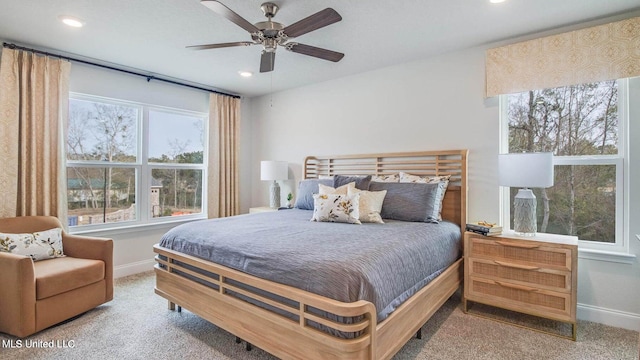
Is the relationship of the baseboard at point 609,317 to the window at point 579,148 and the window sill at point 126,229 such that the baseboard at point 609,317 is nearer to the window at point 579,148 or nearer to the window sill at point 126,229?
the window at point 579,148

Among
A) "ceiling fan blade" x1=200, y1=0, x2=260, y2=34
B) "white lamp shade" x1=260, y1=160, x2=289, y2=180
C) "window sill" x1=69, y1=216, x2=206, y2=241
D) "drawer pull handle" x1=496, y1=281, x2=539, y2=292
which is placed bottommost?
"drawer pull handle" x1=496, y1=281, x2=539, y2=292

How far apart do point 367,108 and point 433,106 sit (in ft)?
2.71

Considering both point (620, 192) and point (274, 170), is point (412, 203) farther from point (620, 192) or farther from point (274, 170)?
point (274, 170)

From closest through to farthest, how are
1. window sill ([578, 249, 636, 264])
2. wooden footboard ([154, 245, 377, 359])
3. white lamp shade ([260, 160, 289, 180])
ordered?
wooden footboard ([154, 245, 377, 359])
window sill ([578, 249, 636, 264])
white lamp shade ([260, 160, 289, 180])

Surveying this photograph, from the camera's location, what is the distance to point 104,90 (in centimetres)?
360

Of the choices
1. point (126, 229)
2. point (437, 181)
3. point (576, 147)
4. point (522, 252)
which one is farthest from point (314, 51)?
point (126, 229)

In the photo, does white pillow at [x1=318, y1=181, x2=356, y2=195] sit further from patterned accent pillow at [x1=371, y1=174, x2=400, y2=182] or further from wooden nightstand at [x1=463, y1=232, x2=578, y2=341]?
wooden nightstand at [x1=463, y1=232, x2=578, y2=341]

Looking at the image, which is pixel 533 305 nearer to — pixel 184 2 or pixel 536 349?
pixel 536 349

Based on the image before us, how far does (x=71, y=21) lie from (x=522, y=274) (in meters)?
4.20

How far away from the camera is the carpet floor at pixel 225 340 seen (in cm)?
207

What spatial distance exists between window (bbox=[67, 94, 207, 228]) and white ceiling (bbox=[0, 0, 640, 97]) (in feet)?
2.28

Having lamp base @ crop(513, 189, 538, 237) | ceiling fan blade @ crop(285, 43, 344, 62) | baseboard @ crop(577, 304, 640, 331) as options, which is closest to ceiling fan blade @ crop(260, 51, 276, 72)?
ceiling fan blade @ crop(285, 43, 344, 62)

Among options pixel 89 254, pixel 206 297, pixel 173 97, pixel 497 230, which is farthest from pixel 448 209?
pixel 173 97

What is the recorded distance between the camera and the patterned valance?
236 cm
